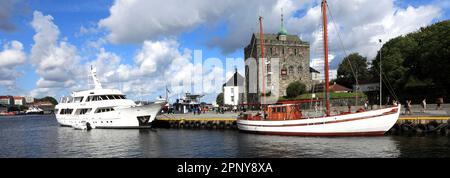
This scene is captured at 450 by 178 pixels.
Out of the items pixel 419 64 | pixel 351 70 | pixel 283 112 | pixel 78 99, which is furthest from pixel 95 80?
pixel 351 70

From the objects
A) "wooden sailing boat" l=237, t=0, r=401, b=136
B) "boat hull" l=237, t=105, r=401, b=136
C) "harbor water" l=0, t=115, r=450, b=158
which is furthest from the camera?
"wooden sailing boat" l=237, t=0, r=401, b=136

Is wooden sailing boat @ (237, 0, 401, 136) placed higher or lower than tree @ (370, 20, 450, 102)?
lower

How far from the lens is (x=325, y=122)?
3388cm

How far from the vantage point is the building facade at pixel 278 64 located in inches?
3553

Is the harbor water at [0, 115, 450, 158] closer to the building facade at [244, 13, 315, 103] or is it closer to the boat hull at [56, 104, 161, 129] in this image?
the boat hull at [56, 104, 161, 129]

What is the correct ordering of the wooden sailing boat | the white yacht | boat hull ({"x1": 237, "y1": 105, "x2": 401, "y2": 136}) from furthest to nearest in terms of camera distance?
1. the white yacht
2. the wooden sailing boat
3. boat hull ({"x1": 237, "y1": 105, "x2": 401, "y2": 136})

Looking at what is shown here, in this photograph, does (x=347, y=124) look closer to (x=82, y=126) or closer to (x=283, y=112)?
(x=283, y=112)

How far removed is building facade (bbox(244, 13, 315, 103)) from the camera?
3553 inches

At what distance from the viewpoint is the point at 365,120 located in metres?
32.5

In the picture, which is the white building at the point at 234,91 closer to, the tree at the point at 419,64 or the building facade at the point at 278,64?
the building facade at the point at 278,64

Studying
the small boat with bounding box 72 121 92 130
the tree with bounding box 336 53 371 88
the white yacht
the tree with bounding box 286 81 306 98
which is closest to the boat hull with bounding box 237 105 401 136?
the white yacht

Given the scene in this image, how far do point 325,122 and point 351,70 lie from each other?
260ft

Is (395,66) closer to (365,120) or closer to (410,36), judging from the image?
(410,36)
